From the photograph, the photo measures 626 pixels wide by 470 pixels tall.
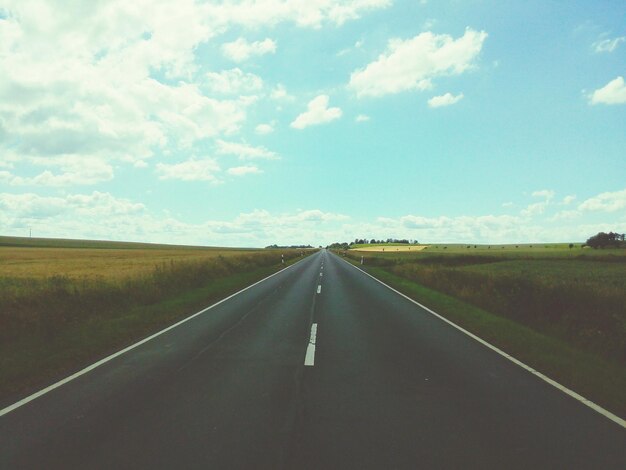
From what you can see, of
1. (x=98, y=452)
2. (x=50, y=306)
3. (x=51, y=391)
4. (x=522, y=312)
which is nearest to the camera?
(x=98, y=452)

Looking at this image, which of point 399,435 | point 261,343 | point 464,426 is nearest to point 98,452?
point 399,435

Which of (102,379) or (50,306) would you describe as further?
(50,306)

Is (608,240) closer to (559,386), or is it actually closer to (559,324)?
(559,324)

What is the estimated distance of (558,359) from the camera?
7543 mm

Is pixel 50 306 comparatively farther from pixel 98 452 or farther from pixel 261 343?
pixel 98 452

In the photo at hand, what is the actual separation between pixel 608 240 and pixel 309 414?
110891 millimetres

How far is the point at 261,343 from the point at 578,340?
7.62 meters

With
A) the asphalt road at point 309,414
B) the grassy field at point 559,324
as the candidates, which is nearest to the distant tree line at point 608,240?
the grassy field at point 559,324

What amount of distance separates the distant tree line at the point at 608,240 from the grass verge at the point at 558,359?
10107cm

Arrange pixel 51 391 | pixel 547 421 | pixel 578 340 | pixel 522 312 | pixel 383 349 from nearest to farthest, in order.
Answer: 1. pixel 547 421
2. pixel 51 391
3. pixel 383 349
4. pixel 578 340
5. pixel 522 312

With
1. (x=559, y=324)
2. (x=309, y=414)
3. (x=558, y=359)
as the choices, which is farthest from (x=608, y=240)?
(x=309, y=414)

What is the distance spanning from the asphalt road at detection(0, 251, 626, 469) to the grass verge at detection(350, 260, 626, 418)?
0.49 meters

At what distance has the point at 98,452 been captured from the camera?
4043 millimetres

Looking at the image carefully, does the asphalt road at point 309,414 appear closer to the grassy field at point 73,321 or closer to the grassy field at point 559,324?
the grassy field at point 559,324
